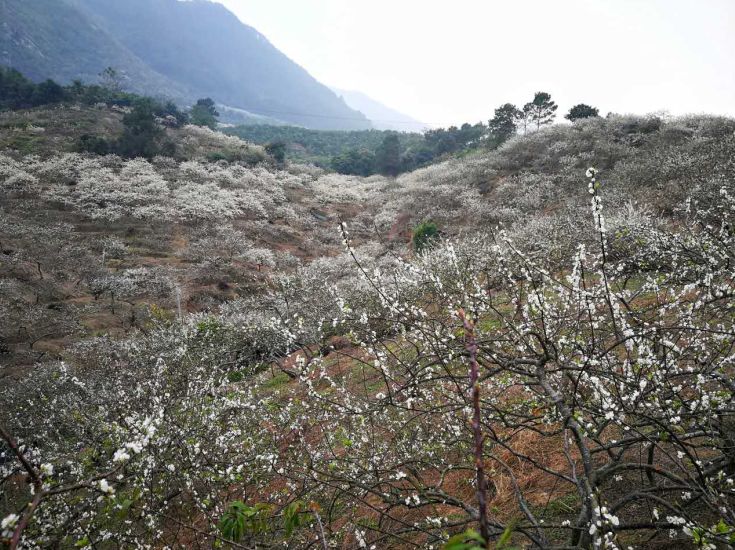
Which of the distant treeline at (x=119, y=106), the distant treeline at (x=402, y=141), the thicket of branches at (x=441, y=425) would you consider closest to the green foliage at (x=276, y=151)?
the distant treeline at (x=402, y=141)

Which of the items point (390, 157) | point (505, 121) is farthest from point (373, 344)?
point (390, 157)

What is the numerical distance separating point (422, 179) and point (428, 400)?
39409 millimetres

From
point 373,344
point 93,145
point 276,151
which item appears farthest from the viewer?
point 276,151

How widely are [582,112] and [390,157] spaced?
24353mm

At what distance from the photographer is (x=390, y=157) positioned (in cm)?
5638

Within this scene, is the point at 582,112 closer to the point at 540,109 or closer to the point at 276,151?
the point at 540,109

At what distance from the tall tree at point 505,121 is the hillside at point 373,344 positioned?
7812 millimetres

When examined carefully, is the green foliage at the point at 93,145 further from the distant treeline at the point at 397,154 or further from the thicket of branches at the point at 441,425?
the thicket of branches at the point at 441,425

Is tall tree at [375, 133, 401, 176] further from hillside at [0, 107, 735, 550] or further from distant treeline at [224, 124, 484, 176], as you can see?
hillside at [0, 107, 735, 550]

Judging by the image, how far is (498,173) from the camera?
115 ft

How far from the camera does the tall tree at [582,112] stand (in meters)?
41.4

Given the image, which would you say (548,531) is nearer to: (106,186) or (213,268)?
(213,268)

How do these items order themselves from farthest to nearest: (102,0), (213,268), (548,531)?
(102,0) < (213,268) < (548,531)

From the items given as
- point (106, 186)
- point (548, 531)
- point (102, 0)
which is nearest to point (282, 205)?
point (106, 186)
